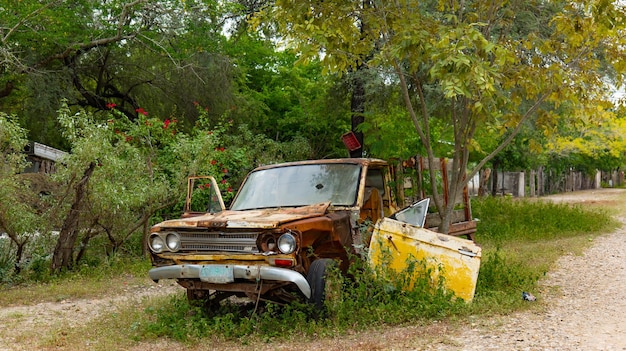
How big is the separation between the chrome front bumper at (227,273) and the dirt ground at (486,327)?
2.10 feet

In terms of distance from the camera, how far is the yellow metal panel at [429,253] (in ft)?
25.2

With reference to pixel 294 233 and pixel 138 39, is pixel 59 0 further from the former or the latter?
pixel 294 233

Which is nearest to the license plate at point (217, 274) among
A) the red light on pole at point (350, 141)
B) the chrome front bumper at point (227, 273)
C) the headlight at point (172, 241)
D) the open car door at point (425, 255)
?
the chrome front bumper at point (227, 273)

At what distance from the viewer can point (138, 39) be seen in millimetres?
17656

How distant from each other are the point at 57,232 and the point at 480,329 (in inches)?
313

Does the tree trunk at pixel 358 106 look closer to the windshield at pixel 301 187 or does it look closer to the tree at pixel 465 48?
the tree at pixel 465 48

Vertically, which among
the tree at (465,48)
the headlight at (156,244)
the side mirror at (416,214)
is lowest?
the headlight at (156,244)

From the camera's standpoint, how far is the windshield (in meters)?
8.27

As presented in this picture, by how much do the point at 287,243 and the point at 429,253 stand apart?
5.85 ft

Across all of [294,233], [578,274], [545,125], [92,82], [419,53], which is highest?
[92,82]

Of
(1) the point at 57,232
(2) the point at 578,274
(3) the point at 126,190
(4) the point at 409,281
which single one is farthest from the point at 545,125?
(1) the point at 57,232

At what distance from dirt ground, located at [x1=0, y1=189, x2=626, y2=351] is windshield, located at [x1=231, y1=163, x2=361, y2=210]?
182 centimetres

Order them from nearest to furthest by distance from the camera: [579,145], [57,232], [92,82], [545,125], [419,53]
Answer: [419,53], [545,125], [57,232], [92,82], [579,145]

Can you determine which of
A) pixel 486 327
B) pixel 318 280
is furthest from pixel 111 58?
pixel 486 327
